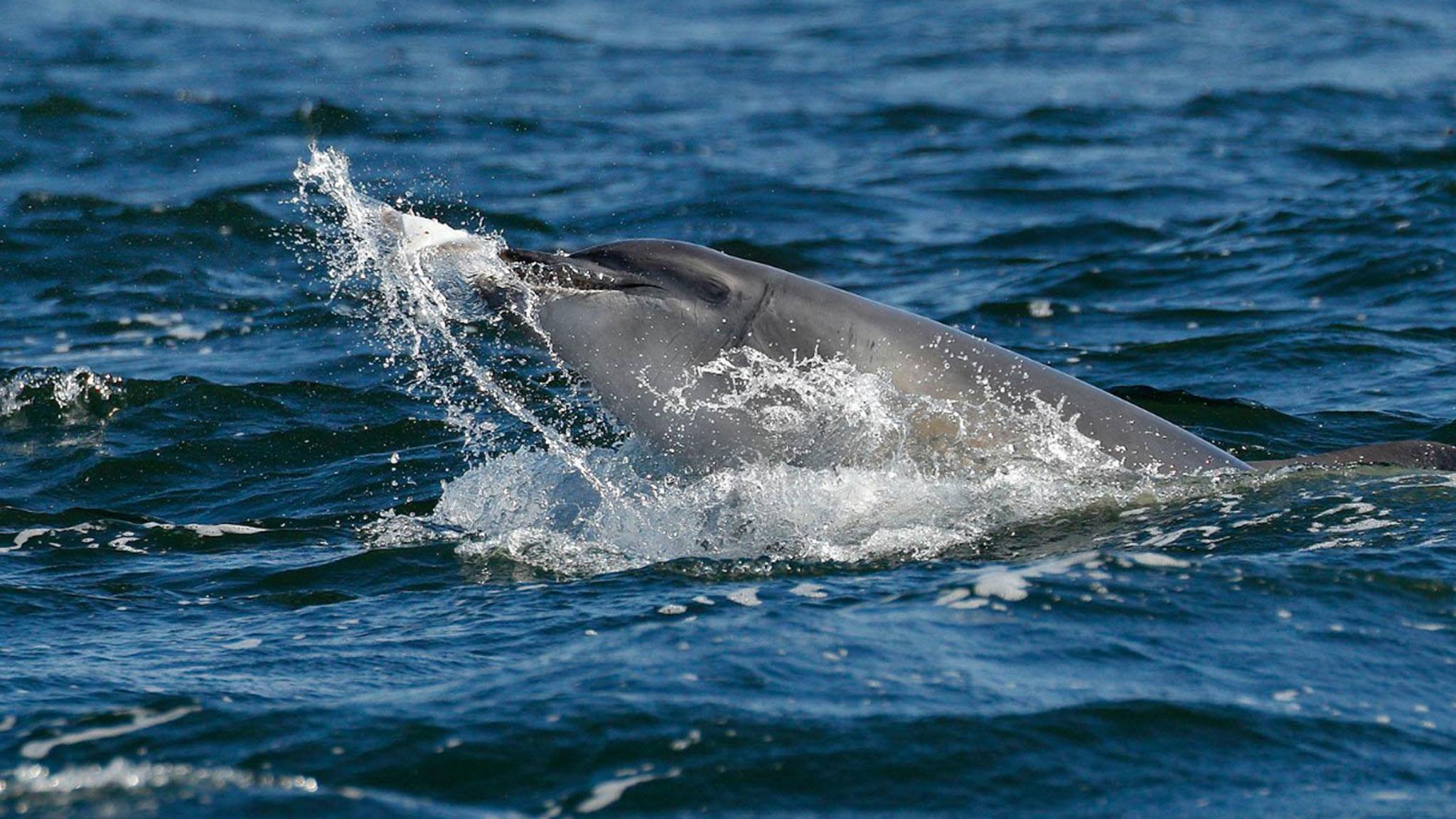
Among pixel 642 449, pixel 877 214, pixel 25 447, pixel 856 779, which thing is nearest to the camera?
pixel 856 779

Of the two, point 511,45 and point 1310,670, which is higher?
point 511,45

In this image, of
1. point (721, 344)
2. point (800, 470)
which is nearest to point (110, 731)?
point (721, 344)

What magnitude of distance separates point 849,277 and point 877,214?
8.40 ft

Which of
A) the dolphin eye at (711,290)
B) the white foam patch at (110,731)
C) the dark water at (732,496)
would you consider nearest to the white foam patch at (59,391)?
the dark water at (732,496)

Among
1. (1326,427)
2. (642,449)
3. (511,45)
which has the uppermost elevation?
(511,45)

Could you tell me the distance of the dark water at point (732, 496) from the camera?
5.82 metres

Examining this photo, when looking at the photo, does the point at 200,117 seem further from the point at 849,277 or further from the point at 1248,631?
the point at 1248,631

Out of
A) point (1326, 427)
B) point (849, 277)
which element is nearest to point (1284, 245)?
point (849, 277)

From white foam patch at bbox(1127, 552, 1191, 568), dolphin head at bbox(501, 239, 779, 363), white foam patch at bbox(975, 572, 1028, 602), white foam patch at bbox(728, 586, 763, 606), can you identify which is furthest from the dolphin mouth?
white foam patch at bbox(1127, 552, 1191, 568)

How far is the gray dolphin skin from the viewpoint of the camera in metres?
8.01

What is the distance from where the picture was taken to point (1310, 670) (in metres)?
6.43

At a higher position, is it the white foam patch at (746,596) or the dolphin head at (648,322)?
the dolphin head at (648,322)

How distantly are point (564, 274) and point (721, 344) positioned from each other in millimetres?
750

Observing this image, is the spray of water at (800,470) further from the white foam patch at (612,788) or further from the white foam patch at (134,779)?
the white foam patch at (134,779)
